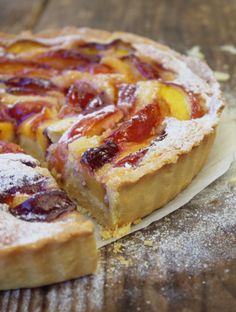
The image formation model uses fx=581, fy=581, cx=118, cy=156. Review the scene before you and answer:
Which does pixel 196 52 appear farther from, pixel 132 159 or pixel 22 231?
pixel 22 231

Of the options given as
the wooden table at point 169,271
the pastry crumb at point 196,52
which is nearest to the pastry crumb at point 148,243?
the wooden table at point 169,271

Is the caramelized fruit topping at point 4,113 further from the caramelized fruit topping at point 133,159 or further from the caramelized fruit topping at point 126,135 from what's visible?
the caramelized fruit topping at point 133,159

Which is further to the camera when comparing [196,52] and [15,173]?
[196,52]

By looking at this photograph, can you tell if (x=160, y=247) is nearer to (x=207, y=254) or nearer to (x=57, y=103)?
(x=207, y=254)

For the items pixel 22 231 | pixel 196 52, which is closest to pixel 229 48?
pixel 196 52

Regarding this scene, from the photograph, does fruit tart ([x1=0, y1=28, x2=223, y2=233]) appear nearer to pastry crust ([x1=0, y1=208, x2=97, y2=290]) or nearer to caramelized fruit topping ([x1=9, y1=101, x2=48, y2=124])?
caramelized fruit topping ([x1=9, y1=101, x2=48, y2=124])

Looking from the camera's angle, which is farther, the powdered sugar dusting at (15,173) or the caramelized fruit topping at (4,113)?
the caramelized fruit topping at (4,113)
